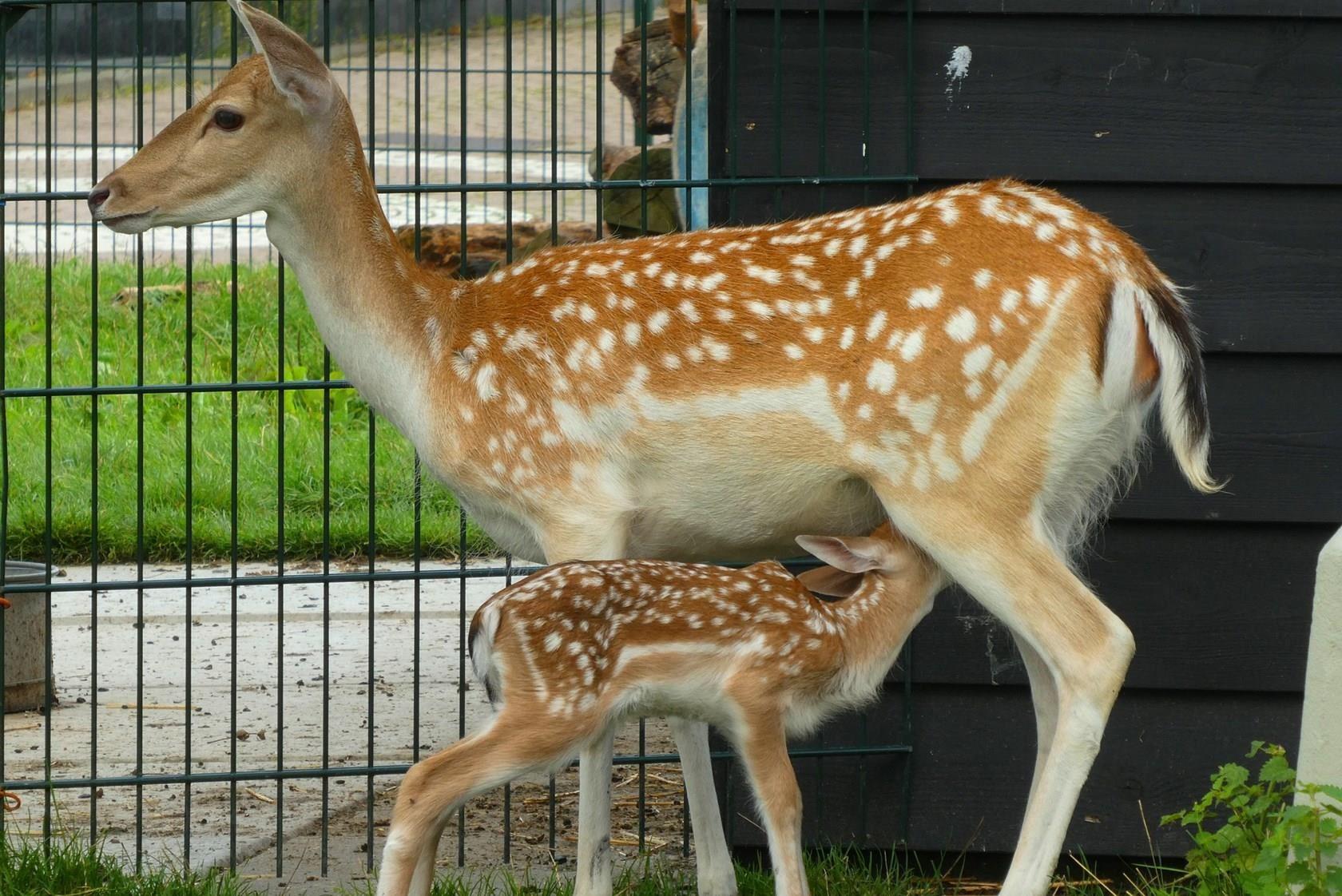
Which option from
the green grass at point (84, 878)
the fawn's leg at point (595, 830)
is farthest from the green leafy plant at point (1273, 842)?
the green grass at point (84, 878)

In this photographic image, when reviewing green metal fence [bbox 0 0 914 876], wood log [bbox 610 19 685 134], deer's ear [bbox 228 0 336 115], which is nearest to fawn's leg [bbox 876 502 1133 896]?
green metal fence [bbox 0 0 914 876]

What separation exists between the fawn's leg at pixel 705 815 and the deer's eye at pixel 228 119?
1641mm

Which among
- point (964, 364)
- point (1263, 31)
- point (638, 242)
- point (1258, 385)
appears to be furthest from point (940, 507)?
point (1263, 31)

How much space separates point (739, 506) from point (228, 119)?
1380 millimetres

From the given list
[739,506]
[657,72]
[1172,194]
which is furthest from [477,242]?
[739,506]

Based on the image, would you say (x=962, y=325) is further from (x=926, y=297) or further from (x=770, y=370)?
(x=770, y=370)

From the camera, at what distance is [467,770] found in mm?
3527

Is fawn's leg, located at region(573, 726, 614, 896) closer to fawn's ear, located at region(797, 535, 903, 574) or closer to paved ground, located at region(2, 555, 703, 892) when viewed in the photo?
fawn's ear, located at region(797, 535, 903, 574)

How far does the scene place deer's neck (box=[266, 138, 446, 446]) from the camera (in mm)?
4012

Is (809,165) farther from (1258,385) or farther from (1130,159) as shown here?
(1258,385)

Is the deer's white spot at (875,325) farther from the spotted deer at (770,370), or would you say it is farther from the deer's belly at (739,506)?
the deer's belly at (739,506)

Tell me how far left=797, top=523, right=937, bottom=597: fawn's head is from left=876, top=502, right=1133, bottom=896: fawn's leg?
19 centimetres

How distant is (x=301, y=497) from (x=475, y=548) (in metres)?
0.91

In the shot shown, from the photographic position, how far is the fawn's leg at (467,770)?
3525 millimetres
